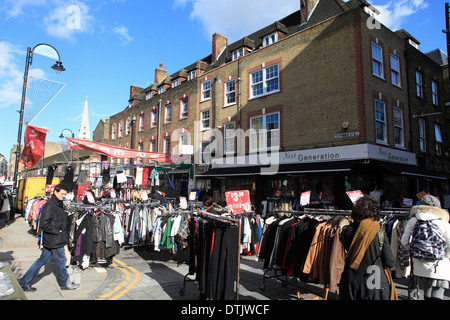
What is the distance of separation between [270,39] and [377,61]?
6.69 meters

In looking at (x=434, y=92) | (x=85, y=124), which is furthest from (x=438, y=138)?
(x=85, y=124)

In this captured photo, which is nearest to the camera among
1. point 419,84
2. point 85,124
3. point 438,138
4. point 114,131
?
point 419,84

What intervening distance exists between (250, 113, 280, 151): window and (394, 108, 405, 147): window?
6.37 metres

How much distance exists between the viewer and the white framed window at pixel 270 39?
61.3 feet

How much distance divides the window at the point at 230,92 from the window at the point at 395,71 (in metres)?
9.55

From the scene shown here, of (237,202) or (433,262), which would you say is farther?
(237,202)

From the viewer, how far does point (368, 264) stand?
3543 mm

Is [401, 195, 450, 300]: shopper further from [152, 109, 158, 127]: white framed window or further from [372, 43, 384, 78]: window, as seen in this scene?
[152, 109, 158, 127]: white framed window

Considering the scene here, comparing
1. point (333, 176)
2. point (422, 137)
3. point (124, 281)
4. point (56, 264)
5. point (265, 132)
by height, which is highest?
point (265, 132)

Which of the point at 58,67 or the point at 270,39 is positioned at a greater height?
the point at 270,39

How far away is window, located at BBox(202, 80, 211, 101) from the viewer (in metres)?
22.7

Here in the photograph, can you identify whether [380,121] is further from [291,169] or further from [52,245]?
[52,245]

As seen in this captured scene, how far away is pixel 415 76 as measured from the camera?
1841 cm
